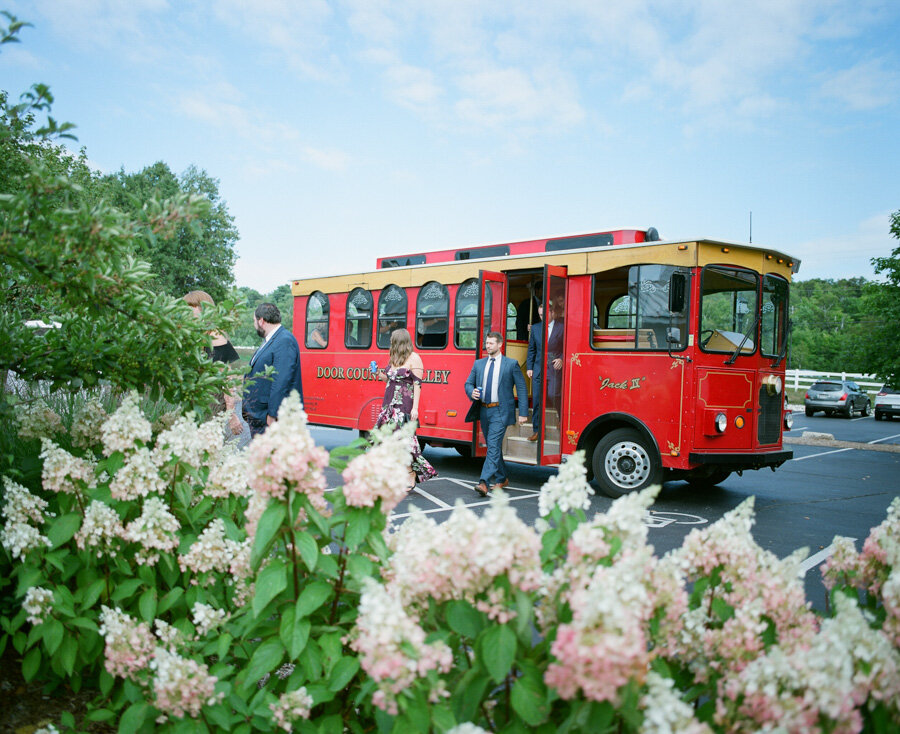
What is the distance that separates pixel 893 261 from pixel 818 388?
1469cm

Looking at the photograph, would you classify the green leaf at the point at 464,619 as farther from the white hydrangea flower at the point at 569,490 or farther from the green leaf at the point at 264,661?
the green leaf at the point at 264,661

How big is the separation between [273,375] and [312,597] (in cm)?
417

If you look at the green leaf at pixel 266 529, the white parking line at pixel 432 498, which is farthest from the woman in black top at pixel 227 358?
the white parking line at pixel 432 498

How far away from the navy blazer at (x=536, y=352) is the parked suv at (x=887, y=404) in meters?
26.7

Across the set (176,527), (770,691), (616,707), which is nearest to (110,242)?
(176,527)

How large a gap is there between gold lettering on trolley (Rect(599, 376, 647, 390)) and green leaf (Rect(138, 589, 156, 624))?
706cm

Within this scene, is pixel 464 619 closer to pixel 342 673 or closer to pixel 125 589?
pixel 342 673

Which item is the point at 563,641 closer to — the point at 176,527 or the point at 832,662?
the point at 832,662

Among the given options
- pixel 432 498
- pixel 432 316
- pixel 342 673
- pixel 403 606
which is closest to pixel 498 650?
pixel 403 606

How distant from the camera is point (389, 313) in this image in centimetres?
1204

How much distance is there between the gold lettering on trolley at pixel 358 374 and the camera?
11038 mm

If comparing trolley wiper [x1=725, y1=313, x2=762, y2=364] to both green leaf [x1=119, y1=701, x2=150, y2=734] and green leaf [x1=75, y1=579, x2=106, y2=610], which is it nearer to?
green leaf [x1=75, y1=579, x2=106, y2=610]

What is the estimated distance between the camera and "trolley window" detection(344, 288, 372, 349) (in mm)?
12461

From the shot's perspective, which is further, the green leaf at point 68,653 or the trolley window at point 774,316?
the trolley window at point 774,316
